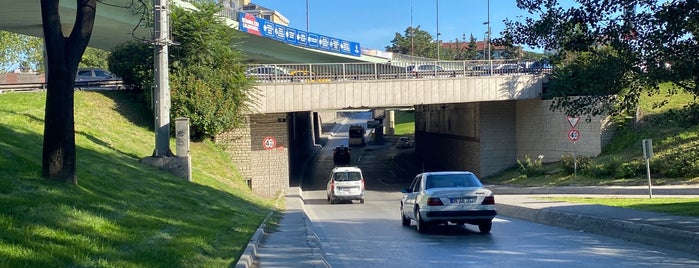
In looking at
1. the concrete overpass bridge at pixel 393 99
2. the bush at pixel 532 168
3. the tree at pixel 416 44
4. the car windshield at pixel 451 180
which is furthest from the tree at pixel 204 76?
the tree at pixel 416 44

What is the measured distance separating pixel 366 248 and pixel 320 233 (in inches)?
174

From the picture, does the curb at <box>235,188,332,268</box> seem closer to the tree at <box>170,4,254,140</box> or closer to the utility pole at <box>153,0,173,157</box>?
the utility pole at <box>153,0,173,157</box>

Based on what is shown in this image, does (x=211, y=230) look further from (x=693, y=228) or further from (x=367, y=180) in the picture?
(x=367, y=180)

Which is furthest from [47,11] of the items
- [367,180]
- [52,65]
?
[367,180]

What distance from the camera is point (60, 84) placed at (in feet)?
40.5

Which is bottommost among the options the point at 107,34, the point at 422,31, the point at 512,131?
the point at 512,131

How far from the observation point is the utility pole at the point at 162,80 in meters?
23.9

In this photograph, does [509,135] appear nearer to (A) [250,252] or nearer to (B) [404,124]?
(A) [250,252]

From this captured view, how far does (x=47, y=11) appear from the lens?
40.1ft

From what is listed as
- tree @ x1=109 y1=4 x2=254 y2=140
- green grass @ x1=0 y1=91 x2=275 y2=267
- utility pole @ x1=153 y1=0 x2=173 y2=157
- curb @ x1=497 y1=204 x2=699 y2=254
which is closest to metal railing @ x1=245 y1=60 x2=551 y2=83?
tree @ x1=109 y1=4 x2=254 y2=140

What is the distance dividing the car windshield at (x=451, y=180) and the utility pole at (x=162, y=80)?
1063 cm

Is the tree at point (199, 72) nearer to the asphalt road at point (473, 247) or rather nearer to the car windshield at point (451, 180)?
the asphalt road at point (473, 247)

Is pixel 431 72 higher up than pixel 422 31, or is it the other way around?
pixel 422 31

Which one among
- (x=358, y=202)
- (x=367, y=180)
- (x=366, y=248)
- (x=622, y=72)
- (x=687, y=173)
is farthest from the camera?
(x=367, y=180)
